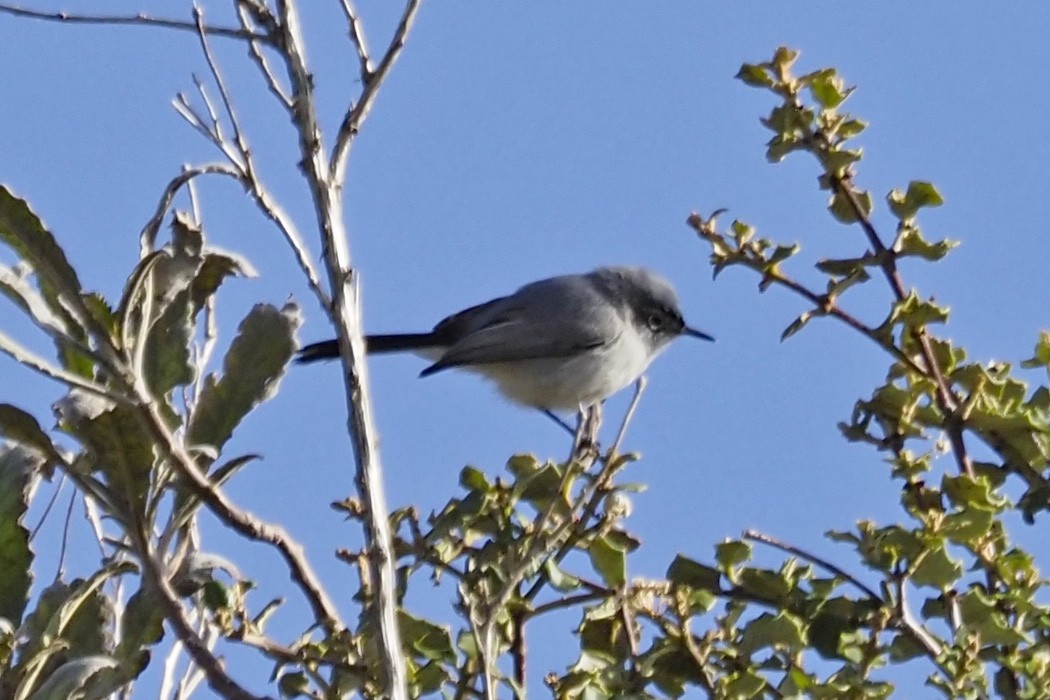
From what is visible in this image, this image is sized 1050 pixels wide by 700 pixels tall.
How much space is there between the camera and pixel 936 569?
6.00 feet

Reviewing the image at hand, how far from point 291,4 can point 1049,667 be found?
121 cm

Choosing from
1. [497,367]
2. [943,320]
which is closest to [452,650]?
[943,320]

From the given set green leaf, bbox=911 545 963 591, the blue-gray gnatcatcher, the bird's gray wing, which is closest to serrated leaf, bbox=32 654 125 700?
green leaf, bbox=911 545 963 591

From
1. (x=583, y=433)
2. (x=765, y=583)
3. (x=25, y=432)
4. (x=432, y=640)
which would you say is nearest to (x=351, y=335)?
(x=25, y=432)

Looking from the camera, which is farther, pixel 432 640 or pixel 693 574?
pixel 693 574

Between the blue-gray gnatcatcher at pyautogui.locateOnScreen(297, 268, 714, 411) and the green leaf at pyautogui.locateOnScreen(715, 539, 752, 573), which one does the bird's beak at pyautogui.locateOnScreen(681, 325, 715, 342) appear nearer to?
the blue-gray gnatcatcher at pyautogui.locateOnScreen(297, 268, 714, 411)

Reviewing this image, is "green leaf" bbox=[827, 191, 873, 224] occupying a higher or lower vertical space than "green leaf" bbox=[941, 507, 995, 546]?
higher

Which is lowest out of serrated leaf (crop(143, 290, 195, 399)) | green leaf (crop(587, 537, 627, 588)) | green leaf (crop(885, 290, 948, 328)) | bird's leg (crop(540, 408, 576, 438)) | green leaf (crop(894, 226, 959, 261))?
serrated leaf (crop(143, 290, 195, 399))

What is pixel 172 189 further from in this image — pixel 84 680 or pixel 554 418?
pixel 554 418

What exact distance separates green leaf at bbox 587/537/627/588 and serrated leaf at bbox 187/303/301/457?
0.49m

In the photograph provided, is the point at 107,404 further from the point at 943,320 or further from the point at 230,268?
the point at 943,320

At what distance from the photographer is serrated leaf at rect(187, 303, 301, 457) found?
61.9 inches

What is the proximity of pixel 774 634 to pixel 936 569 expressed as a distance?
0.22m

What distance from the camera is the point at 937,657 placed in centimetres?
178
